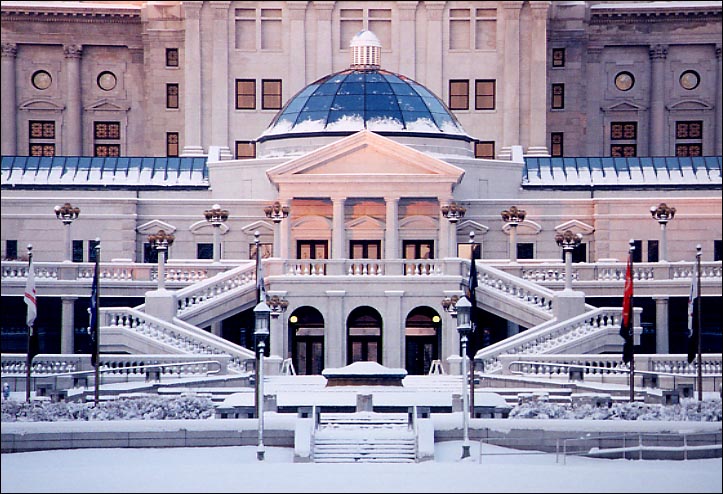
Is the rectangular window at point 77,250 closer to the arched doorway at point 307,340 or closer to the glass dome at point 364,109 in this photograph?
the glass dome at point 364,109

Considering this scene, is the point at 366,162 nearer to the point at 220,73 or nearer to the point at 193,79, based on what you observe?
the point at 220,73

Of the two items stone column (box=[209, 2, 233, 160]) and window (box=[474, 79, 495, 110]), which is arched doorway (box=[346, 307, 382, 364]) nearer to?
stone column (box=[209, 2, 233, 160])

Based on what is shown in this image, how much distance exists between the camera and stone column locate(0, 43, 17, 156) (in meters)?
140

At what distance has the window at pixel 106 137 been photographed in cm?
14225

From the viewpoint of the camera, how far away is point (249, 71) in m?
131

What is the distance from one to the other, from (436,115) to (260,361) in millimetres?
43543

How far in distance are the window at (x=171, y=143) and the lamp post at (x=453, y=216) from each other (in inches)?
1407

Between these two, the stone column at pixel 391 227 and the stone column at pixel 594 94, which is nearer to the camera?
the stone column at pixel 391 227

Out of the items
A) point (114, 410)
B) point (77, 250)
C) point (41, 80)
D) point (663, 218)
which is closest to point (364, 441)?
point (114, 410)

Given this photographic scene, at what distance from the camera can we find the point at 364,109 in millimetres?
113125

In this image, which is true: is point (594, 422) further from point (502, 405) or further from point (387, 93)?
point (387, 93)

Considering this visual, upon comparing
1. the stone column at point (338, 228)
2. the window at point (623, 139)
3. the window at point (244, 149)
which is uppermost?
the window at point (623, 139)

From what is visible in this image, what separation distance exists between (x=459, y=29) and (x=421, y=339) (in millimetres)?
35830

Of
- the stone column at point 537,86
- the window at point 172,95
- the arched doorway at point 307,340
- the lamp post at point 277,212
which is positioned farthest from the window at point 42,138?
the arched doorway at point 307,340
